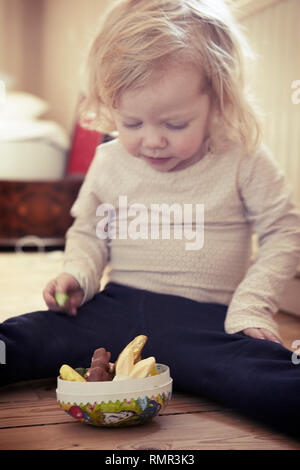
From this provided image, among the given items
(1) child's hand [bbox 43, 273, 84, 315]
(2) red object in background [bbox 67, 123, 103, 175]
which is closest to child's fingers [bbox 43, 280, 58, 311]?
(1) child's hand [bbox 43, 273, 84, 315]

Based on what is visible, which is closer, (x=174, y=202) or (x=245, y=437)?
(x=245, y=437)

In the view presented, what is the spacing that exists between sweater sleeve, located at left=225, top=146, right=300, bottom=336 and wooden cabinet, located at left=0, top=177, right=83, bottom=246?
4.12ft

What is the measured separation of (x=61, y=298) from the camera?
71 centimetres

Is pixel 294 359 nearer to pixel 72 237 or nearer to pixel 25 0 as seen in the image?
pixel 72 237

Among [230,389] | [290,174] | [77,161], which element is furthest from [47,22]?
[230,389]

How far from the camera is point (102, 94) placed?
2.35ft

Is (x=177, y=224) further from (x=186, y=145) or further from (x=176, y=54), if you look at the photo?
(x=176, y=54)

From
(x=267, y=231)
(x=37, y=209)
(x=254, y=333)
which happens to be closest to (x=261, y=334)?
(x=254, y=333)

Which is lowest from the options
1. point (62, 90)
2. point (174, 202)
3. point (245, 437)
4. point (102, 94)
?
point (245, 437)

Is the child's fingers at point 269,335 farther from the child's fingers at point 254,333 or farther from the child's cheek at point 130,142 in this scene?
the child's cheek at point 130,142

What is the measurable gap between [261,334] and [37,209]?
1.44 metres

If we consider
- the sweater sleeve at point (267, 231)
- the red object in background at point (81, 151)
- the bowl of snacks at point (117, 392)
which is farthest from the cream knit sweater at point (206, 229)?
the red object in background at point (81, 151)

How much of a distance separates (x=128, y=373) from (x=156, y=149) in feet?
0.94

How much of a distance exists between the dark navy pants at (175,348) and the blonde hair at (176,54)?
22 centimetres
